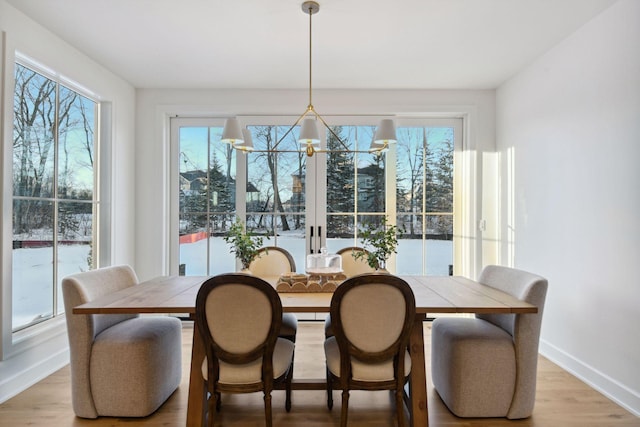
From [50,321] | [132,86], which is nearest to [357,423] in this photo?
[50,321]

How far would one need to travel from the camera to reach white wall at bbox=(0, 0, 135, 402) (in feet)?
8.20

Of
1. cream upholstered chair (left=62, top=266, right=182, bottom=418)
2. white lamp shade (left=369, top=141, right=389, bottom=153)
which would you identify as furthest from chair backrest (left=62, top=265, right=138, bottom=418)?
white lamp shade (left=369, top=141, right=389, bottom=153)

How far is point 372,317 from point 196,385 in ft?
3.37

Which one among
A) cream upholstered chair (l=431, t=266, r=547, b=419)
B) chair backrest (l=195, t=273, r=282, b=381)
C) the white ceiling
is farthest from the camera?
the white ceiling

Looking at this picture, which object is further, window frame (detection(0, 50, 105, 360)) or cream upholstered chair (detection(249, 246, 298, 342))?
cream upholstered chair (detection(249, 246, 298, 342))

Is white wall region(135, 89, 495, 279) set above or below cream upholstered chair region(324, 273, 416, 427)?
above

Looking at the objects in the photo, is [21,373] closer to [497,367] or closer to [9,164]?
[9,164]

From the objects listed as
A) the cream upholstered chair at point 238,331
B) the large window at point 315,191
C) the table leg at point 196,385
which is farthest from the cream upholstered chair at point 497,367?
the large window at point 315,191

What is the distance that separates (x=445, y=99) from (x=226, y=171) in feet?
8.29

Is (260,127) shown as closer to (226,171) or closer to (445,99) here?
(226,171)

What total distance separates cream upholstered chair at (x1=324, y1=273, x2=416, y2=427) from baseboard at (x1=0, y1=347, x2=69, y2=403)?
216cm

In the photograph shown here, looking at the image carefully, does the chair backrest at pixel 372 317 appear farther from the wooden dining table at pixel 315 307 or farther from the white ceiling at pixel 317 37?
the white ceiling at pixel 317 37

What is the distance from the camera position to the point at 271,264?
10.5 ft

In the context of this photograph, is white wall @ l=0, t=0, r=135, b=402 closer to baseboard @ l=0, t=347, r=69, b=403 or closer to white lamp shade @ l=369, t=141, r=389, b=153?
baseboard @ l=0, t=347, r=69, b=403
